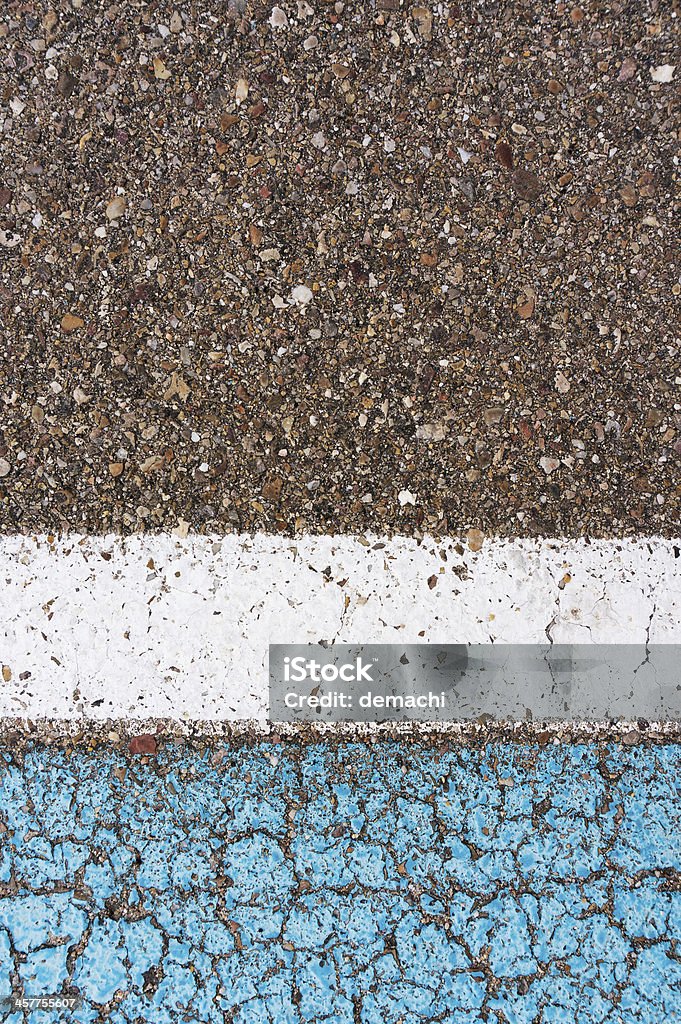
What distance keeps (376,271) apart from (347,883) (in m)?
1.75

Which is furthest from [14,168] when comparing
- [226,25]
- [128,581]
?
[128,581]

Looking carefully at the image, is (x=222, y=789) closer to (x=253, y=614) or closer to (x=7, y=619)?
(x=253, y=614)

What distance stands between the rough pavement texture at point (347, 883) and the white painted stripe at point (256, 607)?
200 mm

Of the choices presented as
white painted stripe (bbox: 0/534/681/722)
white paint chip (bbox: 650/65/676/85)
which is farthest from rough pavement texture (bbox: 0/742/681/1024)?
white paint chip (bbox: 650/65/676/85)

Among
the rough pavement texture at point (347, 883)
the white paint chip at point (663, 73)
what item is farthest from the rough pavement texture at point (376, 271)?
the rough pavement texture at point (347, 883)

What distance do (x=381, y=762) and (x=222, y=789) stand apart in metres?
0.46

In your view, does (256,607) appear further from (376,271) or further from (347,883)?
(376,271)

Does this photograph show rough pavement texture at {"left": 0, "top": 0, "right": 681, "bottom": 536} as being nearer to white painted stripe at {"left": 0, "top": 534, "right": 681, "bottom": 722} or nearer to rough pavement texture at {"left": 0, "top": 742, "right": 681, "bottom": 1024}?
white painted stripe at {"left": 0, "top": 534, "right": 681, "bottom": 722}

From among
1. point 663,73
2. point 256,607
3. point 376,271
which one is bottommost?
point 256,607

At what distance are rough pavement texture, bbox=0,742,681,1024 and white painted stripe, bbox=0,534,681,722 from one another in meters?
0.20

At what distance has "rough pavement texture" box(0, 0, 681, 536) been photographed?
1760 millimetres

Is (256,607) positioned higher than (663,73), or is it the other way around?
(663,73)

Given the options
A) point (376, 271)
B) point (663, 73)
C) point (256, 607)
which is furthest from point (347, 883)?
point (663, 73)

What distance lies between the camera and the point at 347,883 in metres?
1.70
